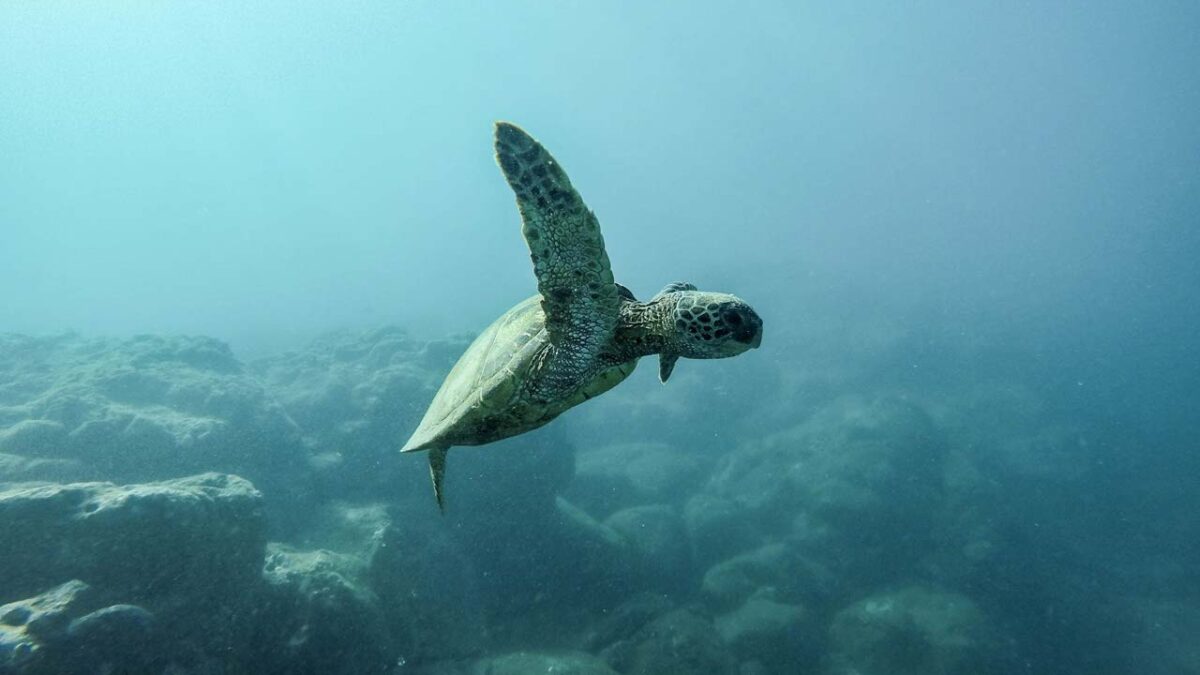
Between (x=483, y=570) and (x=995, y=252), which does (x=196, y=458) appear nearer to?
(x=483, y=570)

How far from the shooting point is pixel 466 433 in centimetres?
477

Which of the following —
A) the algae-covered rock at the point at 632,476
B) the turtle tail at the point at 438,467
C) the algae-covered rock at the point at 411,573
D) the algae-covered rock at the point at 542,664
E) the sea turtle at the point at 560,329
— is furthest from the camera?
the algae-covered rock at the point at 632,476

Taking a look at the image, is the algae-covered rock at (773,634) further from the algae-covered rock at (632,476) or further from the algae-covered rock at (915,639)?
the algae-covered rock at (632,476)

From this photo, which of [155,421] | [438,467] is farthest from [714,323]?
[155,421]

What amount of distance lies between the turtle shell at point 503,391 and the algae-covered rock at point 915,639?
400 inches

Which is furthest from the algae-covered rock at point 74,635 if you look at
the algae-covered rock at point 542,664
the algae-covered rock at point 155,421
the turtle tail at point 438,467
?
the algae-covered rock at point 155,421

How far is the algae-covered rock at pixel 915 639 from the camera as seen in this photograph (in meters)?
10.6

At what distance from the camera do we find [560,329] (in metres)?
3.69

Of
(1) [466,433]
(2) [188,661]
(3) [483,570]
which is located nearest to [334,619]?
(2) [188,661]

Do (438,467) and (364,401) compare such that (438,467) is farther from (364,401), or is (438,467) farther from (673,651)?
(364,401)

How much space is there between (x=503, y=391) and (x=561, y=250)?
136 centimetres

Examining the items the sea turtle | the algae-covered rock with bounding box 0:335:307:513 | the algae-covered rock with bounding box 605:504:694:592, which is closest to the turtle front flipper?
the sea turtle

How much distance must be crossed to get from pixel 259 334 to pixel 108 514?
178ft

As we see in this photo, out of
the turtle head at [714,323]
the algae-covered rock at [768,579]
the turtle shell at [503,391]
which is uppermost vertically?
the turtle head at [714,323]
